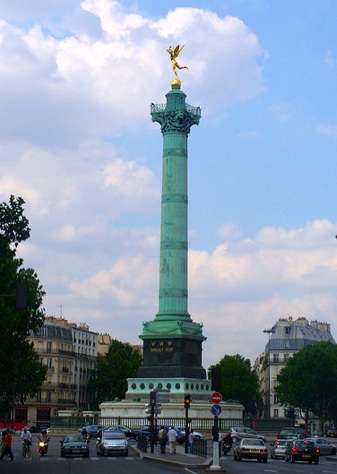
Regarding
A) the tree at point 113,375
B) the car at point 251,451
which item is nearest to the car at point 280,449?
the car at point 251,451

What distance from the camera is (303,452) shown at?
57812 mm

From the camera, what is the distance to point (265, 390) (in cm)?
18750

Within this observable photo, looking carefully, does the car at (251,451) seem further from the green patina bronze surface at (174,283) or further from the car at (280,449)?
the green patina bronze surface at (174,283)

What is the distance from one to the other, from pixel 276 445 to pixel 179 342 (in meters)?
36.6

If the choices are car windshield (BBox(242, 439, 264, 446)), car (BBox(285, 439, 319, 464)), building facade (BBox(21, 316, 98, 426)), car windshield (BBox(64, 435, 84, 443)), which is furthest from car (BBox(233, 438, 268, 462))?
building facade (BBox(21, 316, 98, 426))

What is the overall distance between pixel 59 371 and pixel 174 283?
5353 cm

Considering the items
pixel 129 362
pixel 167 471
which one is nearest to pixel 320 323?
pixel 129 362

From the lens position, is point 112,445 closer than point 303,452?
No

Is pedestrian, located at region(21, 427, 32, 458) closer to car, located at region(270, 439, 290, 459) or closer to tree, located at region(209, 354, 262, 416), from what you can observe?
car, located at region(270, 439, 290, 459)

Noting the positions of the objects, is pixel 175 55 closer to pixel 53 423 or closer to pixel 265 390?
pixel 53 423

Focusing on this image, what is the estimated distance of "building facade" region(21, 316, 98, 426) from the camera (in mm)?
146375

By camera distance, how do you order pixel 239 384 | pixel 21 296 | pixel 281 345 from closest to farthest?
pixel 21 296
pixel 239 384
pixel 281 345

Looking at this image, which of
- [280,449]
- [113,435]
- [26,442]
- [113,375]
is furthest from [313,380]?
[26,442]

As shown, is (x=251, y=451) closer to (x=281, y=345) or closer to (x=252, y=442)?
(x=252, y=442)
